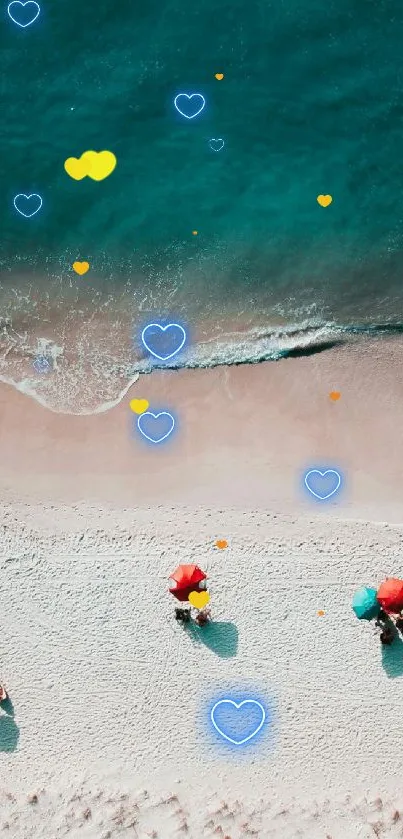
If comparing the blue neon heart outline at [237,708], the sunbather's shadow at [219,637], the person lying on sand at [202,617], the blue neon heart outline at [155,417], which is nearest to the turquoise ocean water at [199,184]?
the blue neon heart outline at [155,417]

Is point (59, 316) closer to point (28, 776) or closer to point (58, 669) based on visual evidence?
point (58, 669)

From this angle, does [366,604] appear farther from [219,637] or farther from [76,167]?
[76,167]

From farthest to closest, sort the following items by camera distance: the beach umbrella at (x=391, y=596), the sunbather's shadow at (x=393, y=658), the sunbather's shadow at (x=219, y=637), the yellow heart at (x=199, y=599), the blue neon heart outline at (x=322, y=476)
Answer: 1. the blue neon heart outline at (x=322, y=476)
2. the sunbather's shadow at (x=219, y=637)
3. the yellow heart at (x=199, y=599)
4. the sunbather's shadow at (x=393, y=658)
5. the beach umbrella at (x=391, y=596)

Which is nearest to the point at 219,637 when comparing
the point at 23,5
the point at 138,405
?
the point at 138,405

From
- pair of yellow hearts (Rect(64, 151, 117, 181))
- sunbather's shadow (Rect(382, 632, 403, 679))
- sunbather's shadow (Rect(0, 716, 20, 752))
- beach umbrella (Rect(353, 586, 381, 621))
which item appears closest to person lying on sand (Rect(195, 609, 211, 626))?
beach umbrella (Rect(353, 586, 381, 621))

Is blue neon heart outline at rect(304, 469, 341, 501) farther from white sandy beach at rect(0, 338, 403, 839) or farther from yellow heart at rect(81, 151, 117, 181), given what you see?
yellow heart at rect(81, 151, 117, 181)

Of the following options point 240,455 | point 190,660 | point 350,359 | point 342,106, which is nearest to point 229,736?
point 190,660

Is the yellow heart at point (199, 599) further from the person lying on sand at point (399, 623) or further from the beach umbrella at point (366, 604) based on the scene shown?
the person lying on sand at point (399, 623)
